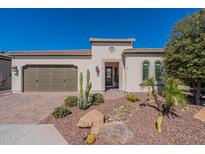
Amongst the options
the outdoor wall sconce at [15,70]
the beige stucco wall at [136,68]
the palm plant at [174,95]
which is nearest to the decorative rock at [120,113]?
the palm plant at [174,95]

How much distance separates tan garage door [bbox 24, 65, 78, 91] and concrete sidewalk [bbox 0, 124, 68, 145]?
8152 mm

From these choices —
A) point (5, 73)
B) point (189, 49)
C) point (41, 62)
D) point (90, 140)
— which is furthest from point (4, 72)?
point (189, 49)

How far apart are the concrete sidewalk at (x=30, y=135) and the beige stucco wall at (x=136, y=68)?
307 inches

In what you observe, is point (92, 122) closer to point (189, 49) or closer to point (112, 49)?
point (189, 49)

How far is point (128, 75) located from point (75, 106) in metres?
5.97

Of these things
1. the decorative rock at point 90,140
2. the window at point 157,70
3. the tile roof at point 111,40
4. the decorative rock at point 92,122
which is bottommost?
the decorative rock at point 90,140

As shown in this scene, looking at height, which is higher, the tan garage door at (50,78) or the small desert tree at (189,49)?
the small desert tree at (189,49)

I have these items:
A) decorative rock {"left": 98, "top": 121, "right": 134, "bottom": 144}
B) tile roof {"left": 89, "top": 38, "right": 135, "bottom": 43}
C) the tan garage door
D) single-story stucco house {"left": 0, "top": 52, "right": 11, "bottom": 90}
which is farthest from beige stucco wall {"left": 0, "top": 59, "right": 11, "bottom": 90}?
decorative rock {"left": 98, "top": 121, "right": 134, "bottom": 144}

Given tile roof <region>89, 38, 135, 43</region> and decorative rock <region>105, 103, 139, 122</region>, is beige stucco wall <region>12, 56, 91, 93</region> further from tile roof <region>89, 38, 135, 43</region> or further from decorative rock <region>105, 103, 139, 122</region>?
decorative rock <region>105, 103, 139, 122</region>

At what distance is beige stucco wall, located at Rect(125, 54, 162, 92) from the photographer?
1112 cm

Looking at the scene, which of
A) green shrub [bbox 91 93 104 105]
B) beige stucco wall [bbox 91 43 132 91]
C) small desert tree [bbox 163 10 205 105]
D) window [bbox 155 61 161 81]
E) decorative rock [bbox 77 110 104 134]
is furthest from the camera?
beige stucco wall [bbox 91 43 132 91]

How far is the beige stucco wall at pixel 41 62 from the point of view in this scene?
1248 centimetres

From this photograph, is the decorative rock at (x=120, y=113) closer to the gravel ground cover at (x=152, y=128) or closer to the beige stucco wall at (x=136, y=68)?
the gravel ground cover at (x=152, y=128)

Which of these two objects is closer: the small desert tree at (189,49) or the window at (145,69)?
the small desert tree at (189,49)
